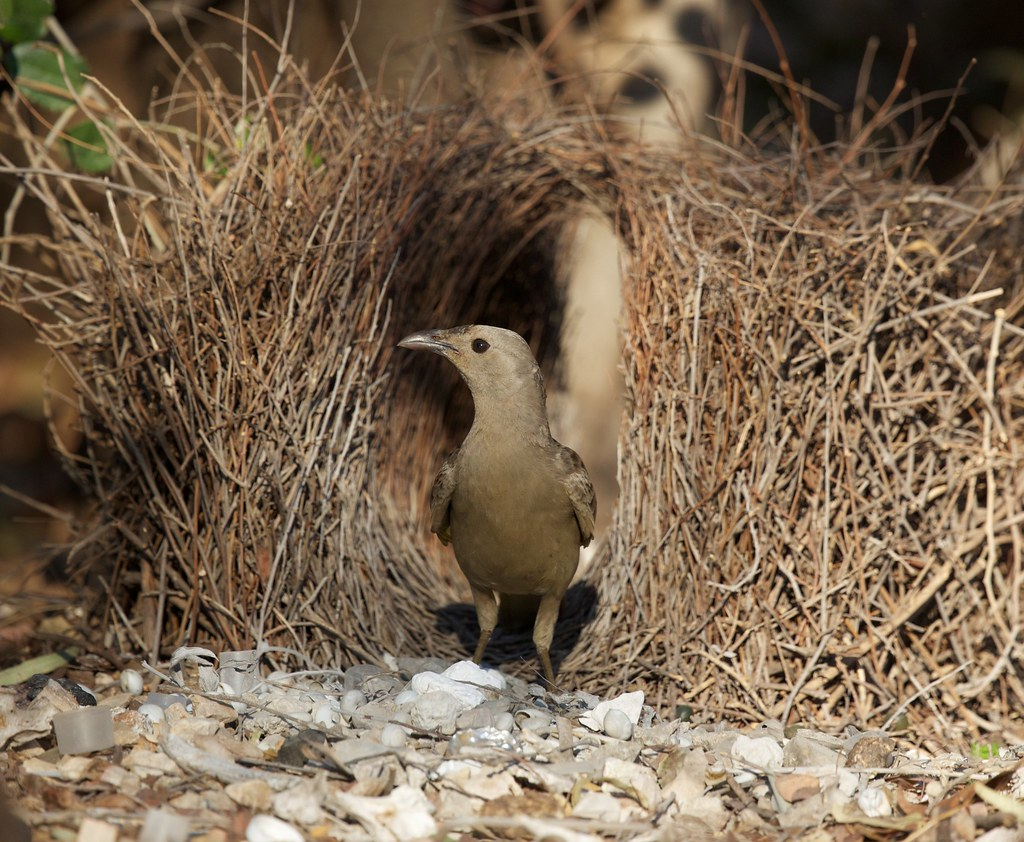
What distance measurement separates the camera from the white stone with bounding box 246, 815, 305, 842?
242cm

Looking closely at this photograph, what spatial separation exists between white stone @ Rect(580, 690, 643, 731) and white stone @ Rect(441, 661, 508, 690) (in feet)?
1.12

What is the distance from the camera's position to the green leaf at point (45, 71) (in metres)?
4.18

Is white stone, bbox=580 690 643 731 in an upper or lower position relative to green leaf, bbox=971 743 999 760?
lower

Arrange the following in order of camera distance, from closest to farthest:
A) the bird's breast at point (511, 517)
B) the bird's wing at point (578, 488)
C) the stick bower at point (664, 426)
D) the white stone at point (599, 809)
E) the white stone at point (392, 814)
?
the white stone at point (392, 814)
the white stone at point (599, 809)
the stick bower at point (664, 426)
the bird's breast at point (511, 517)
the bird's wing at point (578, 488)

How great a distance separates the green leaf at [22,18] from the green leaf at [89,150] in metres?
0.38

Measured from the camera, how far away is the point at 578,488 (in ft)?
12.6

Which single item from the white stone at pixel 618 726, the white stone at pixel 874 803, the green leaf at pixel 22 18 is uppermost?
the green leaf at pixel 22 18

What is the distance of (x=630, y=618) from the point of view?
3.85 m

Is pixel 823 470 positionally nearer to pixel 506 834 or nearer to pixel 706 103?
pixel 506 834

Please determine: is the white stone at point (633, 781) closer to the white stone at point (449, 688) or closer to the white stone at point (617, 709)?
the white stone at point (617, 709)

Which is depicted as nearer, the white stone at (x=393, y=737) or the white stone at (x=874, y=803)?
the white stone at (x=874, y=803)

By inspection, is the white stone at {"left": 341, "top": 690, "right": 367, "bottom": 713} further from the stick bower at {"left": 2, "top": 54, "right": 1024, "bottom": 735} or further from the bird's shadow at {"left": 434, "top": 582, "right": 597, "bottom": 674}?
the bird's shadow at {"left": 434, "top": 582, "right": 597, "bottom": 674}

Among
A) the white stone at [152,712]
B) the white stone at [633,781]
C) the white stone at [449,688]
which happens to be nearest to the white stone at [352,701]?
the white stone at [449,688]

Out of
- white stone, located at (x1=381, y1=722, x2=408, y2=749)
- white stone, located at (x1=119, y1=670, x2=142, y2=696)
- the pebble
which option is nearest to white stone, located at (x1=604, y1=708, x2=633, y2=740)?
the pebble
